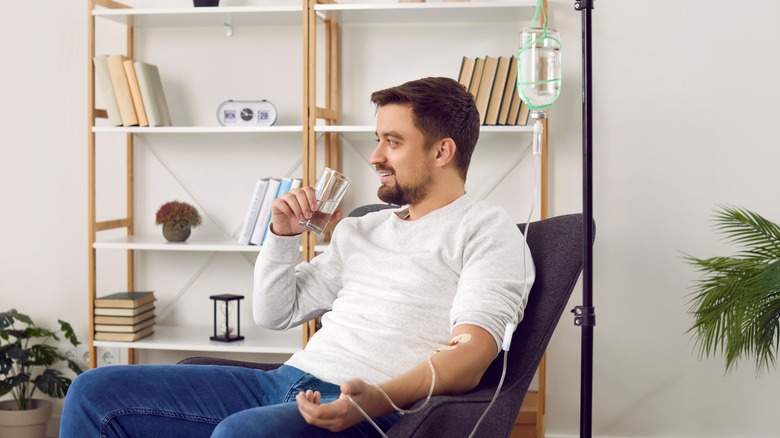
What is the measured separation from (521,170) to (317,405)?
180 centimetres

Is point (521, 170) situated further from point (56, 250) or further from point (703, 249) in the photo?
point (56, 250)

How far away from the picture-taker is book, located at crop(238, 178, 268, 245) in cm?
290

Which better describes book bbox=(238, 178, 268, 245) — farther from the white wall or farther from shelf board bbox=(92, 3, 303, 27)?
shelf board bbox=(92, 3, 303, 27)

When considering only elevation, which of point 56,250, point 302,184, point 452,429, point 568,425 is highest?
point 302,184

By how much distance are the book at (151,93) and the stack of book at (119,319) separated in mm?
628

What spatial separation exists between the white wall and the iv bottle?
49.9 inches

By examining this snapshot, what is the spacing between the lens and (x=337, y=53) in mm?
3070

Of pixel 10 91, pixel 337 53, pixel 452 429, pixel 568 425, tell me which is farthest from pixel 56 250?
pixel 452 429

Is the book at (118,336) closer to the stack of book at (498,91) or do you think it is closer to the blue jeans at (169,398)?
the blue jeans at (169,398)

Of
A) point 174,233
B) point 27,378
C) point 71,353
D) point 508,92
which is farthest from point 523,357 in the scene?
point 71,353

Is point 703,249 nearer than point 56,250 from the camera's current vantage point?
Yes

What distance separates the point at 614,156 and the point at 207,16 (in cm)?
151

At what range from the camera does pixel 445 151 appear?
6.21 feet

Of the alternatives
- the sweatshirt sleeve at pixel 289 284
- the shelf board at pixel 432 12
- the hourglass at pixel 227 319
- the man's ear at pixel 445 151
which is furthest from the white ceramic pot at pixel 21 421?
the man's ear at pixel 445 151
